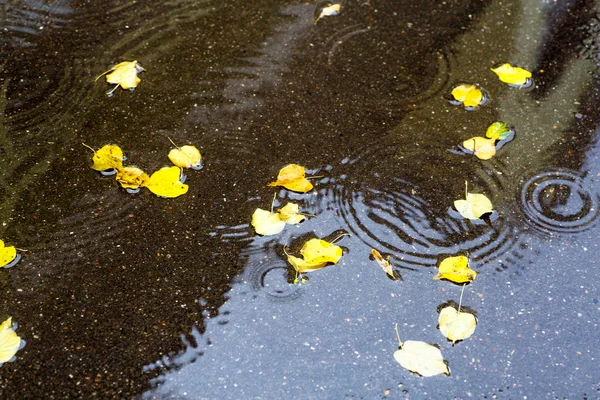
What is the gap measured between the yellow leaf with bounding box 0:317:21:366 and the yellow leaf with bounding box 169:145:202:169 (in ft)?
2.65

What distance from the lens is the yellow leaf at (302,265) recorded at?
2.05 metres

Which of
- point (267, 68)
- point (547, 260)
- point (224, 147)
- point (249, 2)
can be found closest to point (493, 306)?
point (547, 260)

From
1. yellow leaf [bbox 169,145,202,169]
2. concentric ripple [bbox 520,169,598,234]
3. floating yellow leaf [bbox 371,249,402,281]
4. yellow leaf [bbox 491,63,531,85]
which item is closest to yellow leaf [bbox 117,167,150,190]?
yellow leaf [bbox 169,145,202,169]

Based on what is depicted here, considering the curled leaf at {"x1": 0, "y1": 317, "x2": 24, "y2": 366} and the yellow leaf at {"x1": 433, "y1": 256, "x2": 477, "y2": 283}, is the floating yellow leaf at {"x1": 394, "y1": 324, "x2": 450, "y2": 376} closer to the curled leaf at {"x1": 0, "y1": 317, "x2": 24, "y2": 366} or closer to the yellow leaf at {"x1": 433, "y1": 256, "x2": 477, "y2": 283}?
the yellow leaf at {"x1": 433, "y1": 256, "x2": 477, "y2": 283}

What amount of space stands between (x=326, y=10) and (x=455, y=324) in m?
1.72

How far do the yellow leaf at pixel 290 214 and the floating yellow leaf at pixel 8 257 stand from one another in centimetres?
92

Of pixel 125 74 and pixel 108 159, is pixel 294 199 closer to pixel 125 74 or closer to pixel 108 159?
pixel 108 159

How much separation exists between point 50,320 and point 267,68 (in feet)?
4.58

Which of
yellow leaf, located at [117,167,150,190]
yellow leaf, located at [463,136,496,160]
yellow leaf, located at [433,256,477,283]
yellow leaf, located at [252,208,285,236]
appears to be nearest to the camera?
yellow leaf, located at [433,256,477,283]

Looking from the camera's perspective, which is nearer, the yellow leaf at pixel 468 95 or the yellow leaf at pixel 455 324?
the yellow leaf at pixel 455 324

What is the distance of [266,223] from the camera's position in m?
2.15

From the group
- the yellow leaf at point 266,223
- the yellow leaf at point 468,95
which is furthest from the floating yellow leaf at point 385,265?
the yellow leaf at point 468,95

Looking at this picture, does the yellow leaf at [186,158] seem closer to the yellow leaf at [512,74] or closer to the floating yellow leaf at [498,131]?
the floating yellow leaf at [498,131]

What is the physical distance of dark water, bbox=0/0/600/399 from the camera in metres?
1.86
